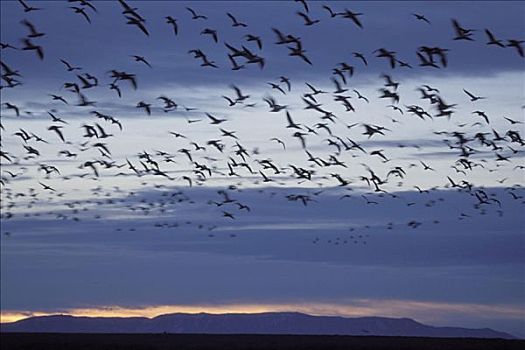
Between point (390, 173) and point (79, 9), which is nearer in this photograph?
point (79, 9)

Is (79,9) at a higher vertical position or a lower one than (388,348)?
higher

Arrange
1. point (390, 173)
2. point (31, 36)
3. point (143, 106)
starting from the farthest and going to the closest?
point (390, 173) < point (143, 106) < point (31, 36)

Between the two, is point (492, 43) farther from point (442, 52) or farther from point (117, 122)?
point (117, 122)

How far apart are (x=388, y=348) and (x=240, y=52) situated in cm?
4417

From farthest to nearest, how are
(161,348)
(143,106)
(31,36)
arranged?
(161,348) → (143,106) → (31,36)

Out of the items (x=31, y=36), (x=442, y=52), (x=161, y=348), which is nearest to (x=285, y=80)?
(x=442, y=52)

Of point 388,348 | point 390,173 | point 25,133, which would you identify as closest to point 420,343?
point 388,348

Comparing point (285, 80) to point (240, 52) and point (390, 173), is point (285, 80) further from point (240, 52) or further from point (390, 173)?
point (390, 173)

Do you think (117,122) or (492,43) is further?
(117,122)

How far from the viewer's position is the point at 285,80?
47781 mm

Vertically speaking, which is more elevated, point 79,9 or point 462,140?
point 79,9

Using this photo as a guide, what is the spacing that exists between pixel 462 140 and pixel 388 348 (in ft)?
115

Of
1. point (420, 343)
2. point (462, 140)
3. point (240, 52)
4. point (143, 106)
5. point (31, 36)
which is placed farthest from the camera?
point (420, 343)

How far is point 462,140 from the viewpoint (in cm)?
5122
